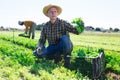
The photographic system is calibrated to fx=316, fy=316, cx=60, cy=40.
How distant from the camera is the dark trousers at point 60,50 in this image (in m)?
7.97

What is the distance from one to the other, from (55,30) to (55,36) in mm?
164

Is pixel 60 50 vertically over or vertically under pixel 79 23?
under

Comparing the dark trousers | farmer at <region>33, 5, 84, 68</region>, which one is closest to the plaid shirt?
farmer at <region>33, 5, 84, 68</region>

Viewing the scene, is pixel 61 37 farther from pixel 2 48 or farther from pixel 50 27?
pixel 2 48

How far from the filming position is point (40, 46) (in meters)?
8.52

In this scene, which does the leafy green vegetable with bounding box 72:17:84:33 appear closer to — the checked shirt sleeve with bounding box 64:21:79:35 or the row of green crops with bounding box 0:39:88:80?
the checked shirt sleeve with bounding box 64:21:79:35

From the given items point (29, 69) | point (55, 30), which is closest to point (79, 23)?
point (55, 30)

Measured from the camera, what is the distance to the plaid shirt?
8.29 metres

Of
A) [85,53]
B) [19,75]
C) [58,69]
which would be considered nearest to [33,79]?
[19,75]

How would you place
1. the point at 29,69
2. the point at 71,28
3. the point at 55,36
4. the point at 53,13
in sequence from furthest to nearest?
the point at 55,36, the point at 71,28, the point at 53,13, the point at 29,69

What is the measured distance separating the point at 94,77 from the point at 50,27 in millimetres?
1911

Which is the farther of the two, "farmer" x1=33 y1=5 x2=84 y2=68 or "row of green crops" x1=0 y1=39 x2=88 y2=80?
"farmer" x1=33 y1=5 x2=84 y2=68

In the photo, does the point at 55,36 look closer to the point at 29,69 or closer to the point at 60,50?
the point at 60,50

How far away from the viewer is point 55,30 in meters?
8.41
